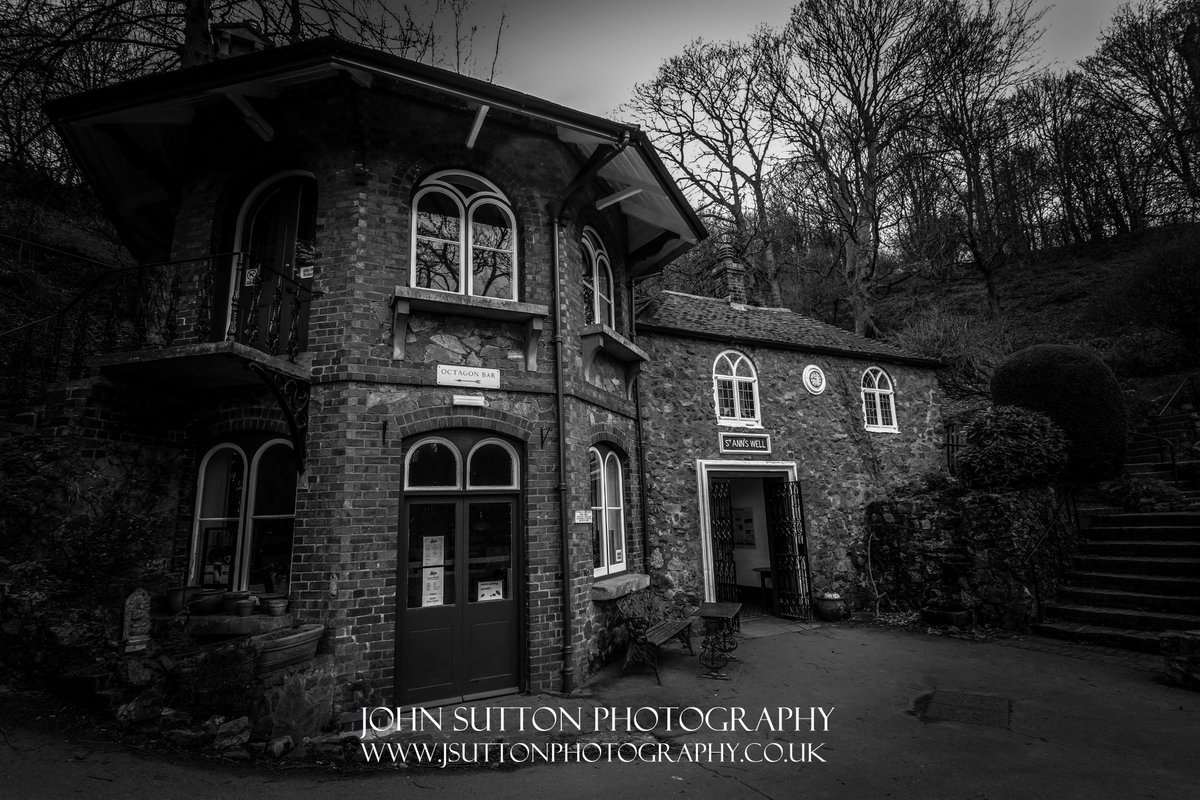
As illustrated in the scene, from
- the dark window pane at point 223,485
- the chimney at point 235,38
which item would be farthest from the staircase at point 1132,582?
the chimney at point 235,38

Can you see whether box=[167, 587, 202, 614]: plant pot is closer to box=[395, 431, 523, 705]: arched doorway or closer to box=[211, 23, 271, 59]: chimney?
box=[395, 431, 523, 705]: arched doorway

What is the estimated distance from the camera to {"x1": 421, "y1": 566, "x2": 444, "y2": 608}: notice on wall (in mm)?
6887

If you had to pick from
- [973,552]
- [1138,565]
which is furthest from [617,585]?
[1138,565]

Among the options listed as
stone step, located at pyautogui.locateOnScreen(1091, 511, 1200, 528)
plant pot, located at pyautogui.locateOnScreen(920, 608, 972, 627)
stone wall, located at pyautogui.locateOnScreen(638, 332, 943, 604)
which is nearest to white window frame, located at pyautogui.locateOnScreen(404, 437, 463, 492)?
stone wall, located at pyautogui.locateOnScreen(638, 332, 943, 604)

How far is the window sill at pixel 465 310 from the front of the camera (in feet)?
22.8

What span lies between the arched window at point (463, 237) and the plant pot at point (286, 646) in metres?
4.24

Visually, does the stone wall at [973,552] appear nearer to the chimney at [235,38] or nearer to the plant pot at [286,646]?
the plant pot at [286,646]

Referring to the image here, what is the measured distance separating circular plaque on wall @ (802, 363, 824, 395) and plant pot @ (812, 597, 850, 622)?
14.9 feet

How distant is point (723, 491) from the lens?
12.0 metres

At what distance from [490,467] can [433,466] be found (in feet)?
2.36

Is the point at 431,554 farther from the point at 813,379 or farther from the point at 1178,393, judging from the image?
the point at 1178,393

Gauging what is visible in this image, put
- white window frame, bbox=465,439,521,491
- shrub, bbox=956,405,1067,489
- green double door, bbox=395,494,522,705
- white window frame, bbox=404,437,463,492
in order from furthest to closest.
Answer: shrub, bbox=956,405,1067,489, white window frame, bbox=465,439,521,491, white window frame, bbox=404,437,463,492, green double door, bbox=395,494,522,705

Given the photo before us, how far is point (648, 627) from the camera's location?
8344 millimetres

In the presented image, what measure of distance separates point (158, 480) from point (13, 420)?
1.89 meters
